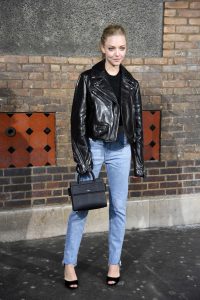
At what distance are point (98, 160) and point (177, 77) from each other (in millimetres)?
2066

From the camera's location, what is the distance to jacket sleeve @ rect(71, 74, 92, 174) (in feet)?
10.4

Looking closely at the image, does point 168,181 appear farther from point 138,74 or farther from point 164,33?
point 164,33

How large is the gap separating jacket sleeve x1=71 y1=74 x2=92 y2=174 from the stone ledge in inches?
62.3

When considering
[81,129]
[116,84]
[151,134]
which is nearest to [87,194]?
[81,129]

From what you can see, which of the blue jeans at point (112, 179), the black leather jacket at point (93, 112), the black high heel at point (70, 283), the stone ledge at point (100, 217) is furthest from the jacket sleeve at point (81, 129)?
the stone ledge at point (100, 217)

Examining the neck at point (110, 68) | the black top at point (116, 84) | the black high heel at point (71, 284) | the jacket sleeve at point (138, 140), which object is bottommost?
the black high heel at point (71, 284)

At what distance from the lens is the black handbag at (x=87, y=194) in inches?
124

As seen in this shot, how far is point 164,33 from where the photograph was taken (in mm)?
4762

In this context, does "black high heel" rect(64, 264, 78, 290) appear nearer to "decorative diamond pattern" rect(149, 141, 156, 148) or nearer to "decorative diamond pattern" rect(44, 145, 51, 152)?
"decorative diamond pattern" rect(44, 145, 51, 152)

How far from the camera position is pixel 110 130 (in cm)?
320

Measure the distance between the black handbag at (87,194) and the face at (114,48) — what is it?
0.97 meters

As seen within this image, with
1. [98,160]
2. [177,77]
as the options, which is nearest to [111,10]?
[177,77]

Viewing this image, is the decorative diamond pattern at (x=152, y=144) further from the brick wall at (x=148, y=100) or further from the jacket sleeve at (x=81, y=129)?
the jacket sleeve at (x=81, y=129)

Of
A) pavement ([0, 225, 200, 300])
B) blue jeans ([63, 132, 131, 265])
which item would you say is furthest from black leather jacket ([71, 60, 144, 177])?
pavement ([0, 225, 200, 300])
